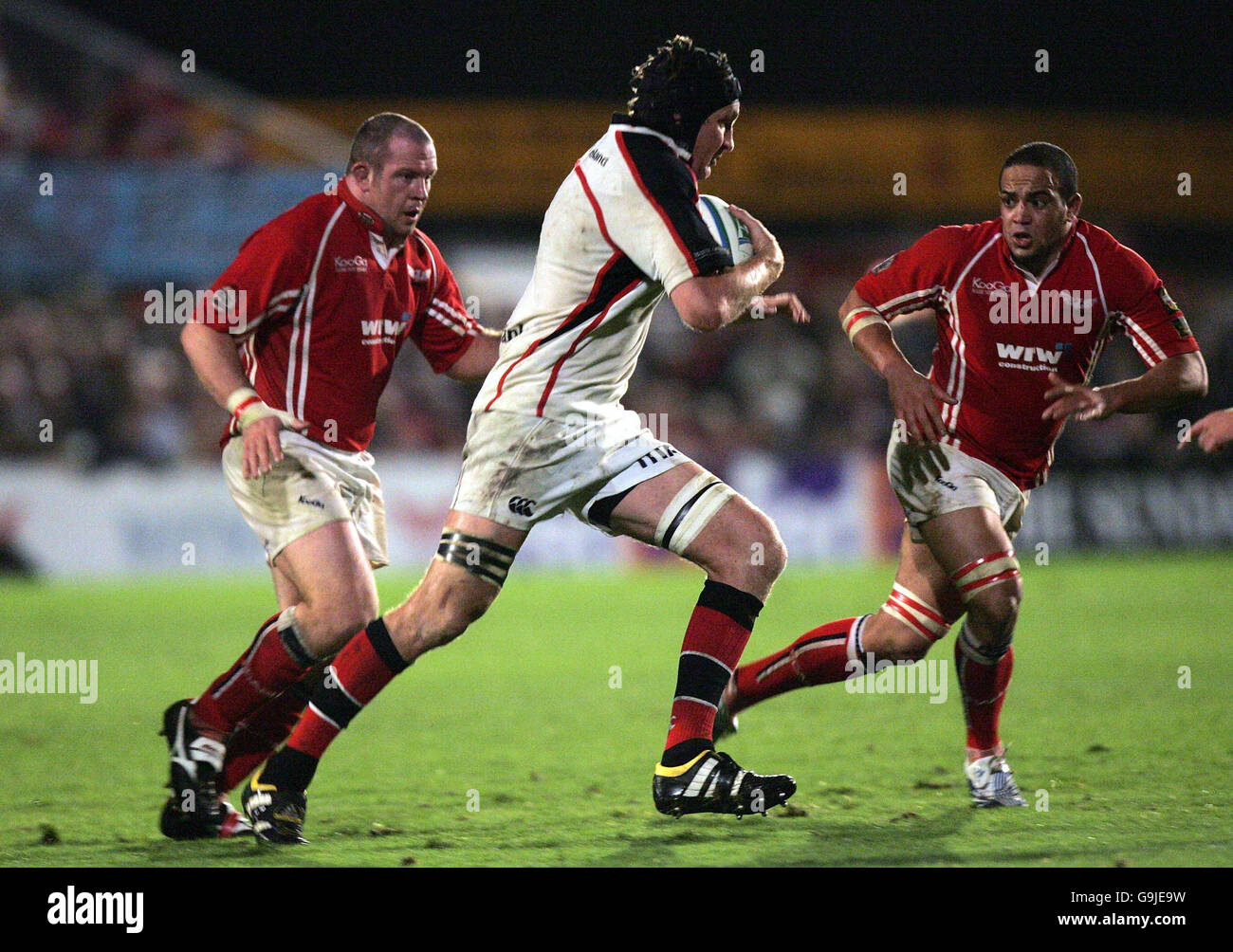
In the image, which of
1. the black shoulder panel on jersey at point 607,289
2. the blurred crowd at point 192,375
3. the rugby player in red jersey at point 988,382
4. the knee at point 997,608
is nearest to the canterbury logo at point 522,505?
the black shoulder panel on jersey at point 607,289

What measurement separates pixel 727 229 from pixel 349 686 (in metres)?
1.88

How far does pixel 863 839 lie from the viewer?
4562mm

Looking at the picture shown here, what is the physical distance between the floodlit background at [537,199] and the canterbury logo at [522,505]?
10.7 m

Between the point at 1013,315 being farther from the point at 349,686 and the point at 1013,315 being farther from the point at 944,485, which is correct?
the point at 349,686

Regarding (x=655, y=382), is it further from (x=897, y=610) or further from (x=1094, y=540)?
(x=897, y=610)

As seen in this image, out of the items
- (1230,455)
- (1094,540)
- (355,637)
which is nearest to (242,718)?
(355,637)

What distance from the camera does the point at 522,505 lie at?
4.78m

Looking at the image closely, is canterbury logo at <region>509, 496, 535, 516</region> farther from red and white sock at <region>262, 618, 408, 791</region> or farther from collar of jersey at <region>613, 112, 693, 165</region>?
collar of jersey at <region>613, 112, 693, 165</region>

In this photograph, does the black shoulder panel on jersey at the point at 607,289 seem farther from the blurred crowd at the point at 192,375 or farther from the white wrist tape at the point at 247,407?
the blurred crowd at the point at 192,375

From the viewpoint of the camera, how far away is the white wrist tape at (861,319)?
5.36 metres

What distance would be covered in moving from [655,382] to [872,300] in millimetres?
13354

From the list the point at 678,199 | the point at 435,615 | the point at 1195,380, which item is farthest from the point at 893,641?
the point at 678,199

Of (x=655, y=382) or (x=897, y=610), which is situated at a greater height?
(x=655, y=382)

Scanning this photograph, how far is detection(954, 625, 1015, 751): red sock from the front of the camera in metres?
5.43
